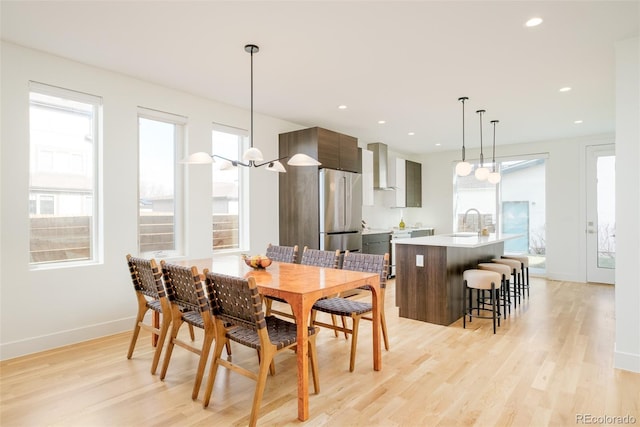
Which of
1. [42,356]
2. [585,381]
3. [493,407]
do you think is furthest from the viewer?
[42,356]

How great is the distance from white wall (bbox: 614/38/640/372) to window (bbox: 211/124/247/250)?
4002 millimetres

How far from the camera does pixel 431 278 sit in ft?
13.2

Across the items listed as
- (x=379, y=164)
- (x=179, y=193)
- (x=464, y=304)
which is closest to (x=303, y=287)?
(x=464, y=304)

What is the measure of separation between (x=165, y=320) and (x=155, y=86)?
263 centimetres

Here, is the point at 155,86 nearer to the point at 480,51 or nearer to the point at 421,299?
the point at 480,51

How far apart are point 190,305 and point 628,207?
3418mm

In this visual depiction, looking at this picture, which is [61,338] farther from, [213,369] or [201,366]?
[213,369]

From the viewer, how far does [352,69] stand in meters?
3.50

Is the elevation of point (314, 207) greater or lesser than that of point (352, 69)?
lesser

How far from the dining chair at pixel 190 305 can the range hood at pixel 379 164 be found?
193 inches

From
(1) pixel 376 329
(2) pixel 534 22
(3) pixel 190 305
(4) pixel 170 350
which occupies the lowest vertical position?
(4) pixel 170 350

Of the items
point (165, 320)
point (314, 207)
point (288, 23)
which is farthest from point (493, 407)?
point (314, 207)

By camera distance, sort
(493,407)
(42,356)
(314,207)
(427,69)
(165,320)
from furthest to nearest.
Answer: (314,207) → (427,69) → (42,356) → (165,320) → (493,407)

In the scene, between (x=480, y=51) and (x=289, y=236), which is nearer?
(x=480, y=51)
